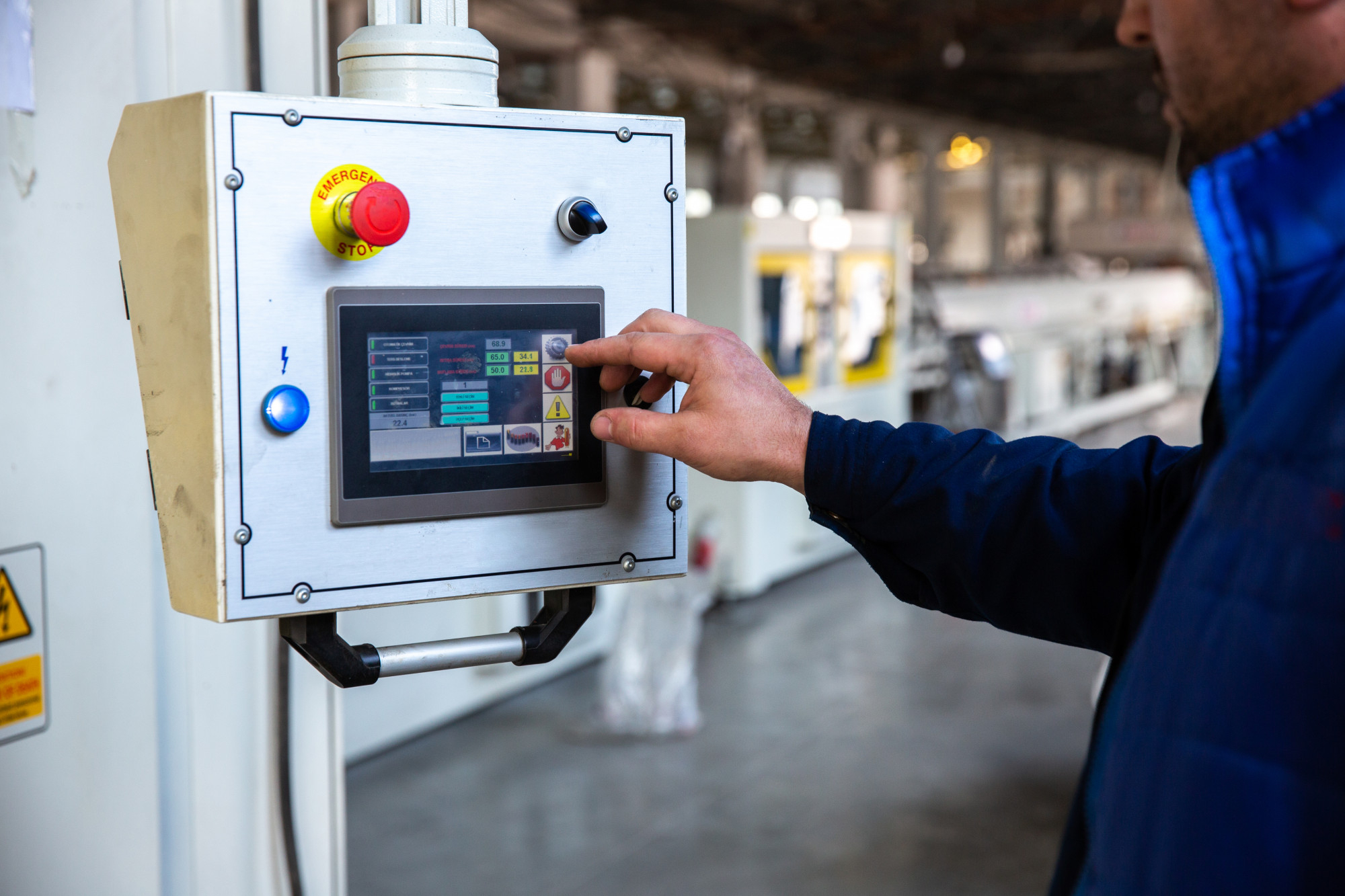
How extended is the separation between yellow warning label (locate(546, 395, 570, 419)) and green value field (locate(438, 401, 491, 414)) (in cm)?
5

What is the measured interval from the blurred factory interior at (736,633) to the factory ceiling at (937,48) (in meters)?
0.07

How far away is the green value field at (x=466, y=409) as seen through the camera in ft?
2.85

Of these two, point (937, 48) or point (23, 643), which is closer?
point (23, 643)

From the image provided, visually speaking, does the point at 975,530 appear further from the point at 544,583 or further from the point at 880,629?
the point at 880,629

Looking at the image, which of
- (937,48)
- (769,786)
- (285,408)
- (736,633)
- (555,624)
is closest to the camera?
(285,408)

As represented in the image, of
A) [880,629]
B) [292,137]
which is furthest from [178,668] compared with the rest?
[880,629]

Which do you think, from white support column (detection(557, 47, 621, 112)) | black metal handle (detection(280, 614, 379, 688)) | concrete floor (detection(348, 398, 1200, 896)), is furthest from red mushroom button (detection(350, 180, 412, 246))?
white support column (detection(557, 47, 621, 112))

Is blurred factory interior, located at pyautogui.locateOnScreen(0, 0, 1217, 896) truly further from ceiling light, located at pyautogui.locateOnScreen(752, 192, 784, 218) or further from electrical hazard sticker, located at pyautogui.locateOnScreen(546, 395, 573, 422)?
ceiling light, located at pyautogui.locateOnScreen(752, 192, 784, 218)


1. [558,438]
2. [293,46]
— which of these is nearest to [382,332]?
[558,438]

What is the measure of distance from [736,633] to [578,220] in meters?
3.59

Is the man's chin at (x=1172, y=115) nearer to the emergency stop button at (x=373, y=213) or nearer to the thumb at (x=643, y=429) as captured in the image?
the thumb at (x=643, y=429)

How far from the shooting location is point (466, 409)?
0.87m

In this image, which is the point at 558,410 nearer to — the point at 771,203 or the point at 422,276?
the point at 422,276

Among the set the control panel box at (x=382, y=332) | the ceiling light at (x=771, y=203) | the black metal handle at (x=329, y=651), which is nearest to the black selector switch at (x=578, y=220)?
the control panel box at (x=382, y=332)
